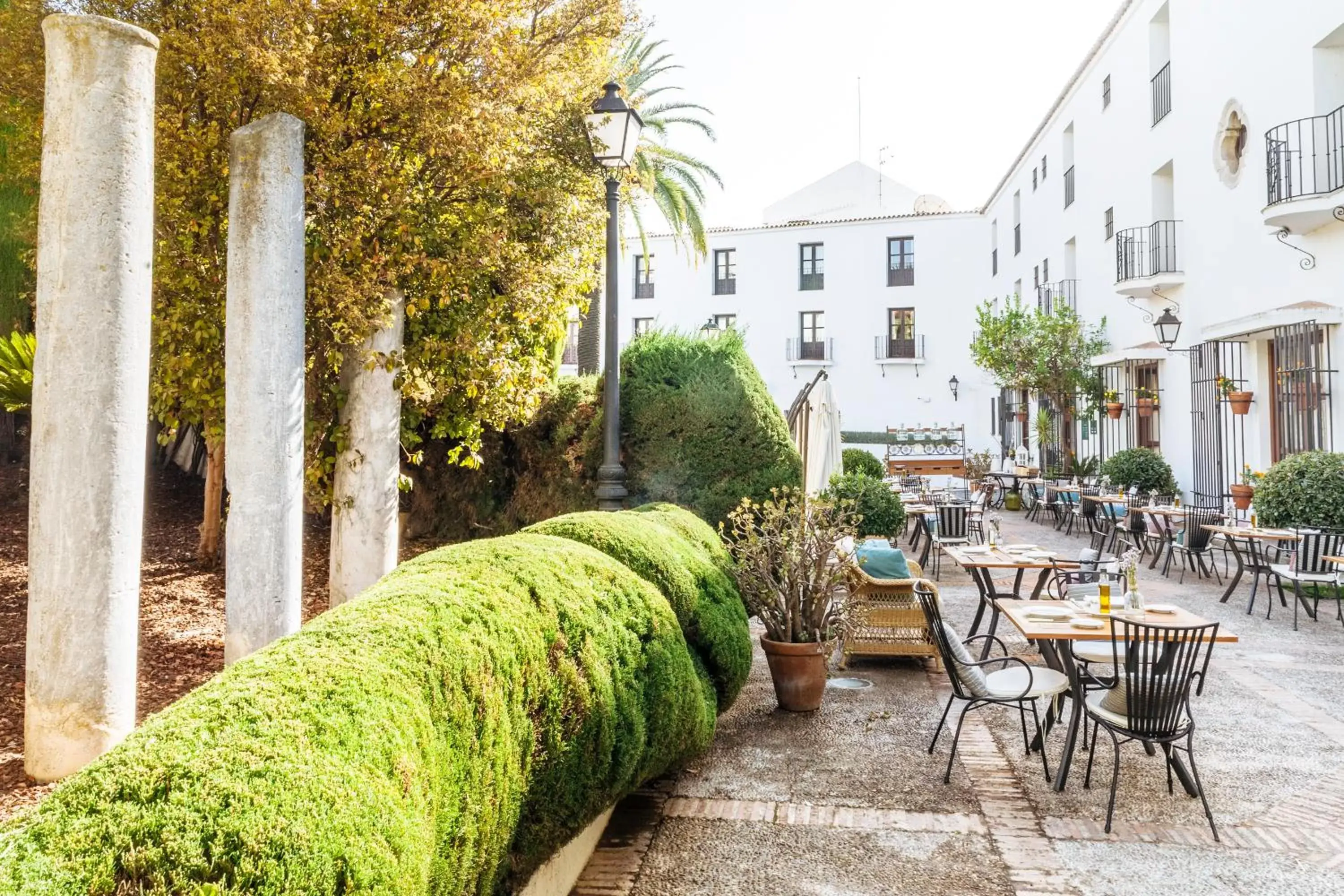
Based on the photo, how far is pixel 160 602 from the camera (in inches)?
247

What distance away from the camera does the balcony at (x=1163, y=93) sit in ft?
48.6

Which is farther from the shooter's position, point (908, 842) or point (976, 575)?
point (976, 575)

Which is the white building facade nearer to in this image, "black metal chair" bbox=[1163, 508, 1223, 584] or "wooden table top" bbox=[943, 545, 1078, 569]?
"black metal chair" bbox=[1163, 508, 1223, 584]

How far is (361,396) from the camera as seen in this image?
6387mm

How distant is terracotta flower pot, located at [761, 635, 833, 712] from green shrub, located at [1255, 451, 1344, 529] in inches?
266

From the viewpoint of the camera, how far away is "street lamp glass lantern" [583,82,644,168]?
6.48 metres

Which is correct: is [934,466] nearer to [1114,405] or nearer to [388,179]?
[1114,405]

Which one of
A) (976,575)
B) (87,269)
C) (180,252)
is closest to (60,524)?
(87,269)

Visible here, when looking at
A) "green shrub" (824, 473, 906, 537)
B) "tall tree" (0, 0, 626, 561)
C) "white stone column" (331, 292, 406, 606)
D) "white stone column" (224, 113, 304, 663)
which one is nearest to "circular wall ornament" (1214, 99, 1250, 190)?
"green shrub" (824, 473, 906, 537)

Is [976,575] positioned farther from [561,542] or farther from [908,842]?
[561,542]

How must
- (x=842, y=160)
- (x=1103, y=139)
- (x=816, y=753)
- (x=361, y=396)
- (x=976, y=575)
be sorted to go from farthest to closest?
(x=842, y=160)
(x=1103, y=139)
(x=976, y=575)
(x=361, y=396)
(x=816, y=753)

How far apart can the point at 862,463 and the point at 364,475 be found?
11.8m

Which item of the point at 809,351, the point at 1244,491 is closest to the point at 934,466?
the point at 809,351

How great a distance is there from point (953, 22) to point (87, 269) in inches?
339
